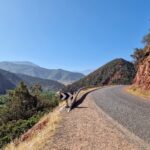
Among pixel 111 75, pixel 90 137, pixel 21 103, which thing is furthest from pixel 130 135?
pixel 111 75

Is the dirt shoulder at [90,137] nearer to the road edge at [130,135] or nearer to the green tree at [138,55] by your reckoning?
the road edge at [130,135]

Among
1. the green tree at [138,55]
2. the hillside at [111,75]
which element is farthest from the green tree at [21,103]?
the hillside at [111,75]

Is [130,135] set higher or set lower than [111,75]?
lower

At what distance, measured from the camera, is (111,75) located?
130375 mm

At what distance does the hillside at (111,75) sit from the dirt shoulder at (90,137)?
354ft

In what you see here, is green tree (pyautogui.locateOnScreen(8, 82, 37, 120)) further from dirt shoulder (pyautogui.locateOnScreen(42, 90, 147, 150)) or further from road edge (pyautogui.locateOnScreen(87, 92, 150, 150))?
road edge (pyautogui.locateOnScreen(87, 92, 150, 150))

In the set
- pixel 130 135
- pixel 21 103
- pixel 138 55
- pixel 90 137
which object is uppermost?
pixel 138 55

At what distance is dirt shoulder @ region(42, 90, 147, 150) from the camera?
30.2 feet

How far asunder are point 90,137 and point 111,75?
12105 cm

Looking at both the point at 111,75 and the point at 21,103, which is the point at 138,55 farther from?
the point at 111,75

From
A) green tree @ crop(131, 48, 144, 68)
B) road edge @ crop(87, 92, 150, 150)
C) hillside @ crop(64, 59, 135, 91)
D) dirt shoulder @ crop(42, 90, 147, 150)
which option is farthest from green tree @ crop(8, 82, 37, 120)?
hillside @ crop(64, 59, 135, 91)

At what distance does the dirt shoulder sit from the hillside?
4250 inches

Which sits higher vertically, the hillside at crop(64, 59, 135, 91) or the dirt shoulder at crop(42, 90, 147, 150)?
the hillside at crop(64, 59, 135, 91)

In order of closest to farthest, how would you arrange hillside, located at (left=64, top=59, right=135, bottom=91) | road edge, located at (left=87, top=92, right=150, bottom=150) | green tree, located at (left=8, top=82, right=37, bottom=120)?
road edge, located at (left=87, top=92, right=150, bottom=150), green tree, located at (left=8, top=82, right=37, bottom=120), hillside, located at (left=64, top=59, right=135, bottom=91)
